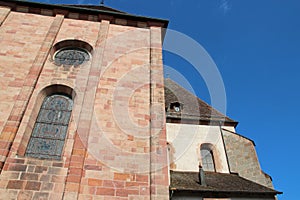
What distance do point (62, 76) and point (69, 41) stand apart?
1899 millimetres

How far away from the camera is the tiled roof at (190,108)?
11586 millimetres

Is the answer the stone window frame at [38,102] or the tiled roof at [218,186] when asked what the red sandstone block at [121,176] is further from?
the tiled roof at [218,186]

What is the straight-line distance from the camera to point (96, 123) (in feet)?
20.2

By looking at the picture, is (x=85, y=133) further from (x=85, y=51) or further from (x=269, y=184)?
(x=269, y=184)

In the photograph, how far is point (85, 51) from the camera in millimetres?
8414

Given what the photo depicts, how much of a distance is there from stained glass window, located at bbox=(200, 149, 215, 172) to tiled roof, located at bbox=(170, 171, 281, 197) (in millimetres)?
1058

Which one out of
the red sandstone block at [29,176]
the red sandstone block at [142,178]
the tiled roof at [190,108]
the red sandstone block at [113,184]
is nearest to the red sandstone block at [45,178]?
the red sandstone block at [29,176]

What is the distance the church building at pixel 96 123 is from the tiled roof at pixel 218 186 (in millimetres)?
38

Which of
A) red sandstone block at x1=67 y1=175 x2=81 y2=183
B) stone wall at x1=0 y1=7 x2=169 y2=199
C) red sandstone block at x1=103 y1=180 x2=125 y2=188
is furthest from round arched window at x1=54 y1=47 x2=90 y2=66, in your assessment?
red sandstone block at x1=103 y1=180 x2=125 y2=188

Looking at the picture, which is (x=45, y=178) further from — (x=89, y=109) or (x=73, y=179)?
(x=89, y=109)

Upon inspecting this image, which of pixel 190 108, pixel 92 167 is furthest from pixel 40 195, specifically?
pixel 190 108

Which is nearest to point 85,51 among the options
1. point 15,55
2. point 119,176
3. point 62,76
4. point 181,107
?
point 62,76

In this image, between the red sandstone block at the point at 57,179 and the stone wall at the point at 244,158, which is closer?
the red sandstone block at the point at 57,179

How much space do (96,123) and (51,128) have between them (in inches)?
46.8
